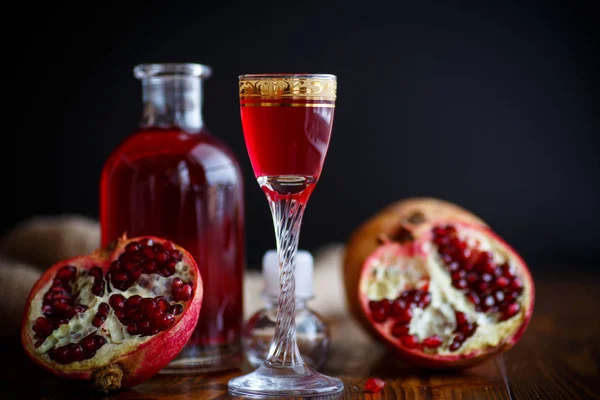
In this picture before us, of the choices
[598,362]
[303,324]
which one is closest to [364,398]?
[303,324]

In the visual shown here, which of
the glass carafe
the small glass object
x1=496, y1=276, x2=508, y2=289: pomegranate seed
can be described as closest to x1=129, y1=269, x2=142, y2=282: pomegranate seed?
the glass carafe

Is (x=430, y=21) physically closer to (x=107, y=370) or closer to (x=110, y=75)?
(x=110, y=75)

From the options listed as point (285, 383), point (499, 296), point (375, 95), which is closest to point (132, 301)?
point (285, 383)

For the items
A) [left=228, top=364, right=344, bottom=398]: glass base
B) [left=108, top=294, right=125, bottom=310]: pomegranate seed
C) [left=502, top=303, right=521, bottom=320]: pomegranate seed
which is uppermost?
[left=108, top=294, right=125, bottom=310]: pomegranate seed

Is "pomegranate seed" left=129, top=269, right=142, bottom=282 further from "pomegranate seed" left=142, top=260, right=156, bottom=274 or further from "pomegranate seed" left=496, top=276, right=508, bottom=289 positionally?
"pomegranate seed" left=496, top=276, right=508, bottom=289

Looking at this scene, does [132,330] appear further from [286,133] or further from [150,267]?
[286,133]
